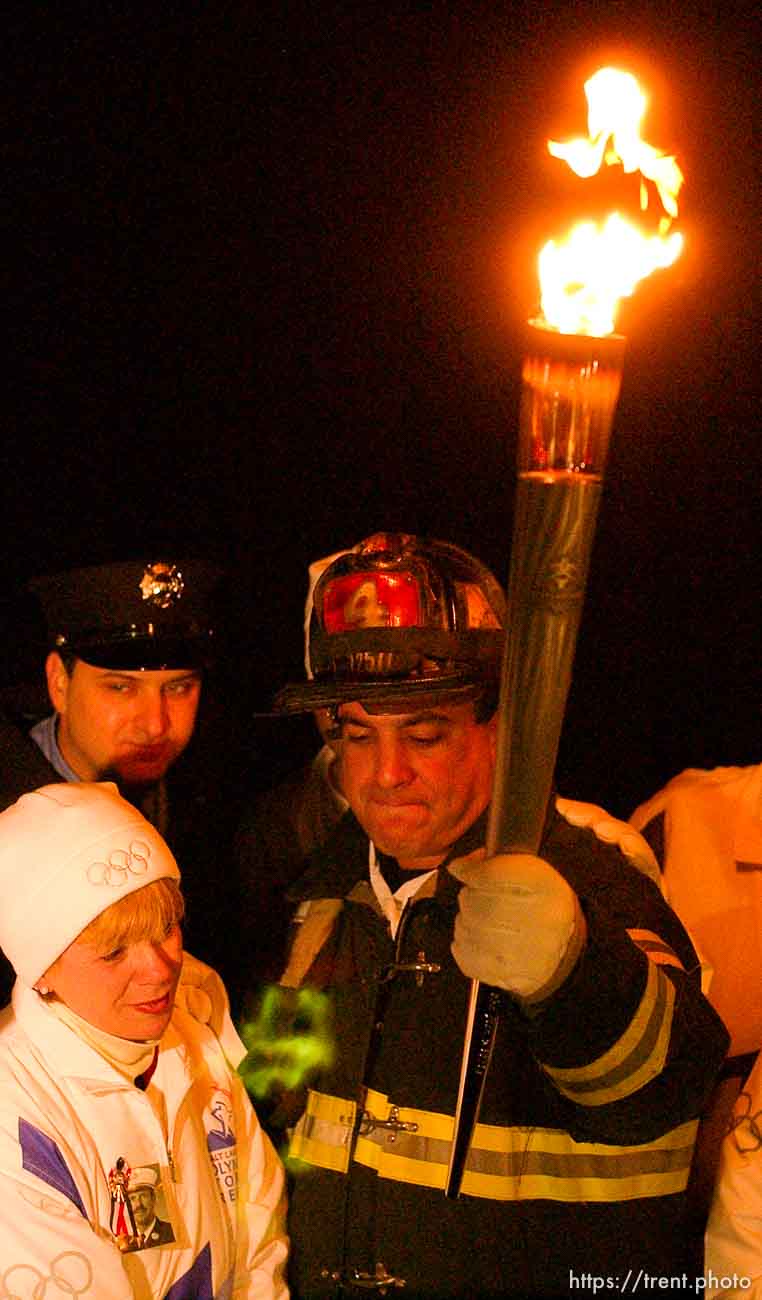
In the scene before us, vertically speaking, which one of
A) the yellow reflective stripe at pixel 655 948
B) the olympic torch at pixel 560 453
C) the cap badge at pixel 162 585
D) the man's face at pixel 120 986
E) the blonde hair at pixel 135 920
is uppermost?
the olympic torch at pixel 560 453

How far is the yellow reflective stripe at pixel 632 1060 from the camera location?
2609 millimetres

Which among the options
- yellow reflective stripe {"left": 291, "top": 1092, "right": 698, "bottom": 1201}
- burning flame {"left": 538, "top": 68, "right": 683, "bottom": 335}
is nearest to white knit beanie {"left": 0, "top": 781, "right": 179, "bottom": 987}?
yellow reflective stripe {"left": 291, "top": 1092, "right": 698, "bottom": 1201}

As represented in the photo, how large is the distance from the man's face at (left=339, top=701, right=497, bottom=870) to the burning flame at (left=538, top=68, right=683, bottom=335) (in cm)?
105

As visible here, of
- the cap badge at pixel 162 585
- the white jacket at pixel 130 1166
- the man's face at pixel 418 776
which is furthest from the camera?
the cap badge at pixel 162 585

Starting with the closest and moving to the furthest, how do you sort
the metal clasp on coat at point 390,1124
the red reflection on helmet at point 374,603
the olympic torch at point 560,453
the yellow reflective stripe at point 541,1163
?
1. the olympic torch at point 560,453
2. the yellow reflective stripe at point 541,1163
3. the metal clasp on coat at point 390,1124
4. the red reflection on helmet at point 374,603

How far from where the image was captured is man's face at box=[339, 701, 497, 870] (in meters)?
3.17

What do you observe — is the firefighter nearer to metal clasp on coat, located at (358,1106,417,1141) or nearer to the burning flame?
metal clasp on coat, located at (358,1106,417,1141)

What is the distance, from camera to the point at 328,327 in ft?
17.8

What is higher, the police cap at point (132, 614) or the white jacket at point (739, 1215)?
the police cap at point (132, 614)

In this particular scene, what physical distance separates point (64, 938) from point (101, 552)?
2.55 m

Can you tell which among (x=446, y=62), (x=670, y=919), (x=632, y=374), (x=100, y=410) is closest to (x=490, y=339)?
(x=632, y=374)

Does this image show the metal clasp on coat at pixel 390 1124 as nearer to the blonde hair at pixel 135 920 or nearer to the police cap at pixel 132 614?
the blonde hair at pixel 135 920

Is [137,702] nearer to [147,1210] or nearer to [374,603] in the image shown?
[374,603]

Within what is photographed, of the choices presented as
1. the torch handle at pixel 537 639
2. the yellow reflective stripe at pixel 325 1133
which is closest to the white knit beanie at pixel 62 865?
the yellow reflective stripe at pixel 325 1133
